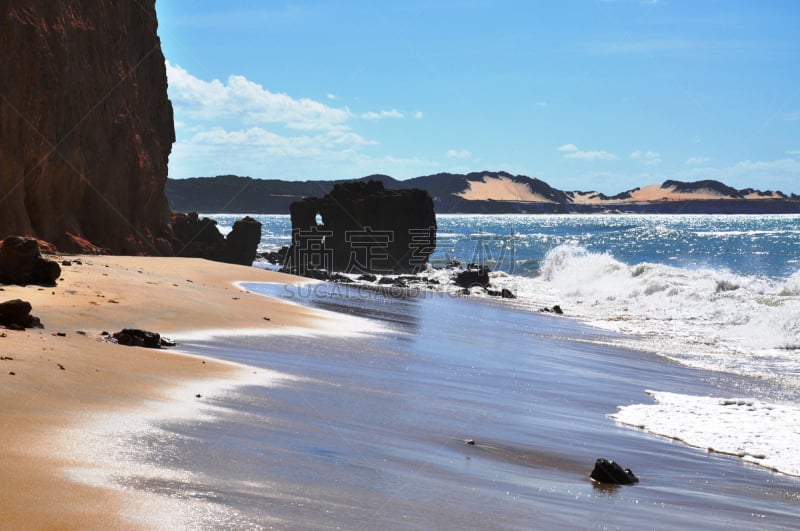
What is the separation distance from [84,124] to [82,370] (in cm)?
1917

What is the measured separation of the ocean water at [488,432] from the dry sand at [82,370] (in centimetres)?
43

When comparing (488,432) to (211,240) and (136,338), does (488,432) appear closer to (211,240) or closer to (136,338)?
(136,338)

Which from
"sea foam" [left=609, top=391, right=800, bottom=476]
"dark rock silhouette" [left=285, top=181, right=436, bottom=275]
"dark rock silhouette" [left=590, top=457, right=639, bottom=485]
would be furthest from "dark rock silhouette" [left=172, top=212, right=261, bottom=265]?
"dark rock silhouette" [left=590, top=457, right=639, bottom=485]

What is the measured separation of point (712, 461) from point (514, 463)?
2.15 meters

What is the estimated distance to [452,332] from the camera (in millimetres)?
16875

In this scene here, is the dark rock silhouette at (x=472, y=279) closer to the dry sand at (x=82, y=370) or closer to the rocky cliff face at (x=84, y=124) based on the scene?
the rocky cliff face at (x=84, y=124)

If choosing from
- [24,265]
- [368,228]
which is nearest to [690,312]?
[24,265]

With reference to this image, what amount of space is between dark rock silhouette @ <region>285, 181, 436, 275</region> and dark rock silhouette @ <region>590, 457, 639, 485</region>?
47810 millimetres

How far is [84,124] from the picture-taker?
24.2m

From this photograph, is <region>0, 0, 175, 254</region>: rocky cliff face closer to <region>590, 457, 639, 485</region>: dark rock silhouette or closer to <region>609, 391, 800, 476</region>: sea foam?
<region>609, 391, 800, 476</region>: sea foam

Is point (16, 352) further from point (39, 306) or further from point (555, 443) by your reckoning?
point (555, 443)

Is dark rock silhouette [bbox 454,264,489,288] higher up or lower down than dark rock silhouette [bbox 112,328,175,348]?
lower down

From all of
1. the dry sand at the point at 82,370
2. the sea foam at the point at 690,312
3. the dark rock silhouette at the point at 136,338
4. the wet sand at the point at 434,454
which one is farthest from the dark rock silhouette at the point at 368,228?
the dark rock silhouette at the point at 136,338

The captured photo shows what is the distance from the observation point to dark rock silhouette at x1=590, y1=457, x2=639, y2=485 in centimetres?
613
